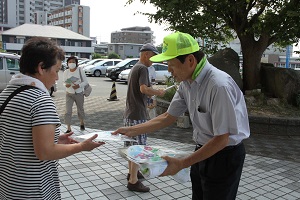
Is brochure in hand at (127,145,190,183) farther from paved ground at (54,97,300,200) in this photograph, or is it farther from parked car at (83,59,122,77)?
parked car at (83,59,122,77)

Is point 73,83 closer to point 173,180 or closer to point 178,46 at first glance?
point 173,180

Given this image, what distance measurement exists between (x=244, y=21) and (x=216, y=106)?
681cm

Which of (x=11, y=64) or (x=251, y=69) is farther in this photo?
(x=11, y=64)

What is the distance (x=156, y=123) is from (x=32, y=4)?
12821 centimetres

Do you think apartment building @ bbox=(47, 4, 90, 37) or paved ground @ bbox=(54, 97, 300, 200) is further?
apartment building @ bbox=(47, 4, 90, 37)

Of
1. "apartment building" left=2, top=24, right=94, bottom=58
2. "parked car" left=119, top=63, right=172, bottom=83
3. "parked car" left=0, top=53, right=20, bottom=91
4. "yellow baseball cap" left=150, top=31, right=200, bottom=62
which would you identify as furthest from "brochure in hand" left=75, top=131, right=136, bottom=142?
"apartment building" left=2, top=24, right=94, bottom=58

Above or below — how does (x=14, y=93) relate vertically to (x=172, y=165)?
above

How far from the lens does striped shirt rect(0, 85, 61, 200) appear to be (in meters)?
1.67

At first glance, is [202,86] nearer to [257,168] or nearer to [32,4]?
[257,168]

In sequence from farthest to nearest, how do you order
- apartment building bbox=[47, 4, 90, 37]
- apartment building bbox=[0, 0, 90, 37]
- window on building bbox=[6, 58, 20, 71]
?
apartment building bbox=[0, 0, 90, 37] < apartment building bbox=[47, 4, 90, 37] < window on building bbox=[6, 58, 20, 71]

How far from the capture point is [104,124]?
775 cm

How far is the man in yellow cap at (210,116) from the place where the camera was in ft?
6.05

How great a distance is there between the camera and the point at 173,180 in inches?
166

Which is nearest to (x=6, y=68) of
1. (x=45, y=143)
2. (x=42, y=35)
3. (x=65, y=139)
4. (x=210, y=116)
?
(x=65, y=139)
